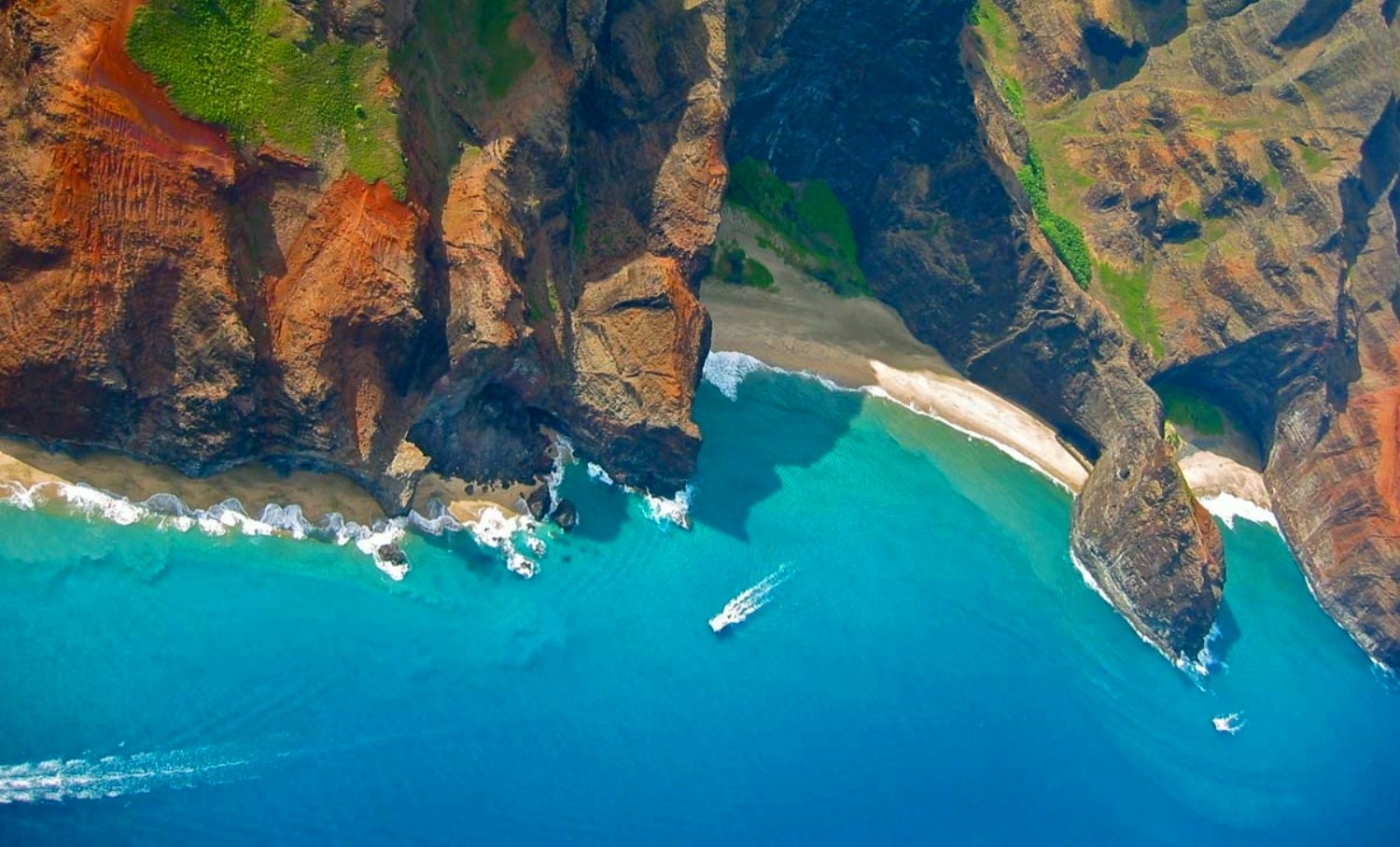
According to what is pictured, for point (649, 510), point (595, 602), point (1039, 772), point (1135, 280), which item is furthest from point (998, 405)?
point (595, 602)

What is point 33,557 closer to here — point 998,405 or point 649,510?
point 649,510

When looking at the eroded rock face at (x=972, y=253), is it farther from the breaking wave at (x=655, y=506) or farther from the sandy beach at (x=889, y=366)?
the breaking wave at (x=655, y=506)

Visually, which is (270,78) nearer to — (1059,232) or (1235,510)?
(1059,232)

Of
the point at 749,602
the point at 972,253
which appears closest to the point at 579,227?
the point at 749,602

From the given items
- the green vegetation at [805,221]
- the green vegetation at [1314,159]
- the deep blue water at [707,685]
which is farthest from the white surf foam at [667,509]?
the green vegetation at [1314,159]

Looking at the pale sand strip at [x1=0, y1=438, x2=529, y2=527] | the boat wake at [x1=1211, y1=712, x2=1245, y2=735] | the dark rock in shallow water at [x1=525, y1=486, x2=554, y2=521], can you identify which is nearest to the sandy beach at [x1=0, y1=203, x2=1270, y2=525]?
the dark rock in shallow water at [x1=525, y1=486, x2=554, y2=521]
